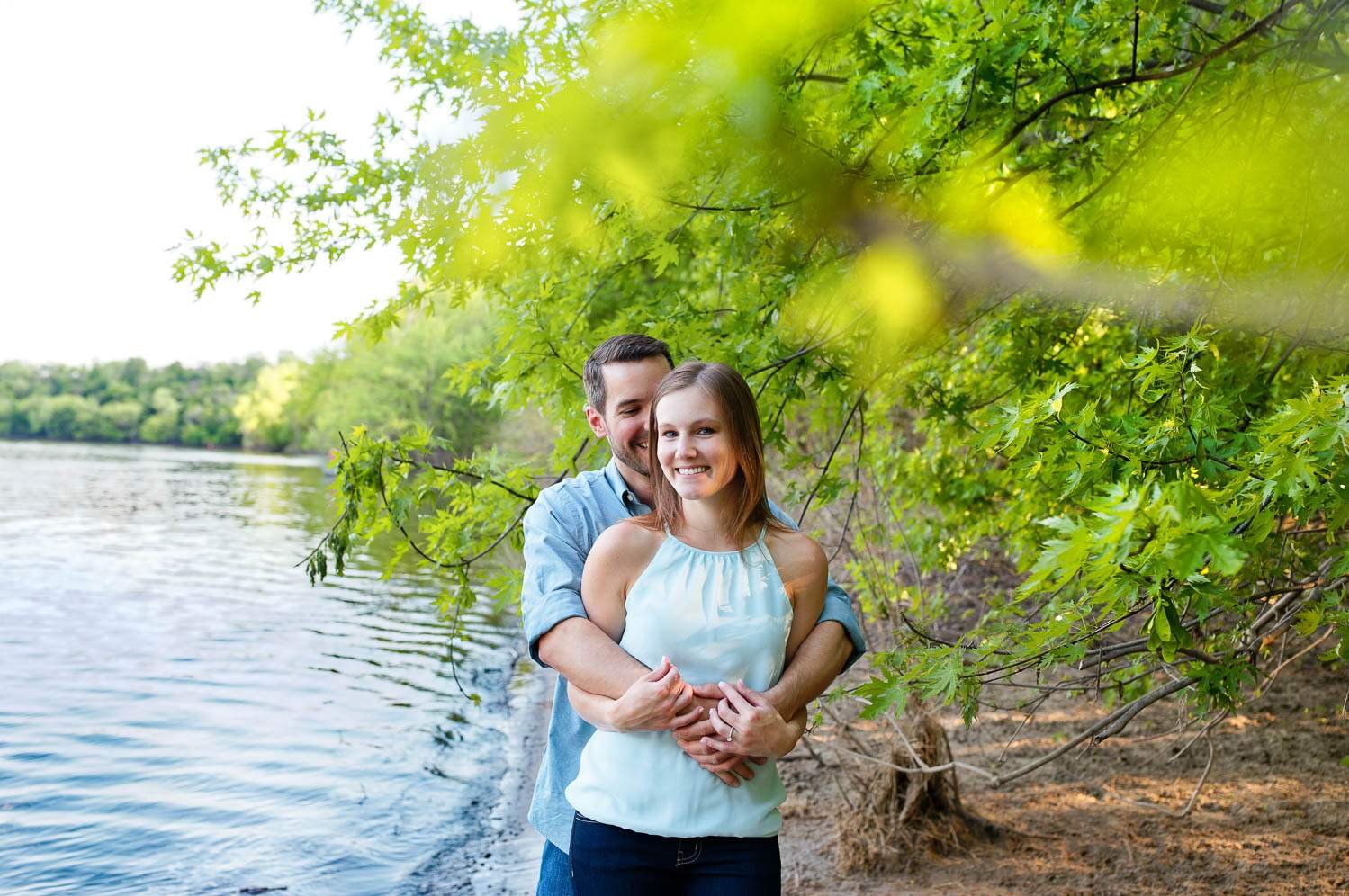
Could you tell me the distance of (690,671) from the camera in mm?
2158

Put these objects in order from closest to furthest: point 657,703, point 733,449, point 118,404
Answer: point 657,703, point 733,449, point 118,404

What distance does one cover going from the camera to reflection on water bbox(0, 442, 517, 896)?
24.1ft

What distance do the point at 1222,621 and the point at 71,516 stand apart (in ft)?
93.9

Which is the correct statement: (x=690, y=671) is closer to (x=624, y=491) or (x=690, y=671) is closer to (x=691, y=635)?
(x=691, y=635)

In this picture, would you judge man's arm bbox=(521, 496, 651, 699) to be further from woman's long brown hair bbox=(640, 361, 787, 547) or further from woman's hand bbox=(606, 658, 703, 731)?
woman's long brown hair bbox=(640, 361, 787, 547)

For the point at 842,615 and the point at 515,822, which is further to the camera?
the point at 515,822

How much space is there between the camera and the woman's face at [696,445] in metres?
2.21

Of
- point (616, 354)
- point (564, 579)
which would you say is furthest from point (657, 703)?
point (616, 354)

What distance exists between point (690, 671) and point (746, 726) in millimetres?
176

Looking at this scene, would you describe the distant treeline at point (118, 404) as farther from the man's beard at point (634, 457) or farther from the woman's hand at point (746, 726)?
the woman's hand at point (746, 726)

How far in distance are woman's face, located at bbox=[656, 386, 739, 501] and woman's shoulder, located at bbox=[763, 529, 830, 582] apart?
182 millimetres

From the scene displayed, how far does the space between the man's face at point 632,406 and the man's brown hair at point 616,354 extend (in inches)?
0.7

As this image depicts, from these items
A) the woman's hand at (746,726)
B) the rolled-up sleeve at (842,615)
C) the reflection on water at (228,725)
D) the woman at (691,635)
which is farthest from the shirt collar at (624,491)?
the reflection on water at (228,725)

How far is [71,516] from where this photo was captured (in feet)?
91.0
